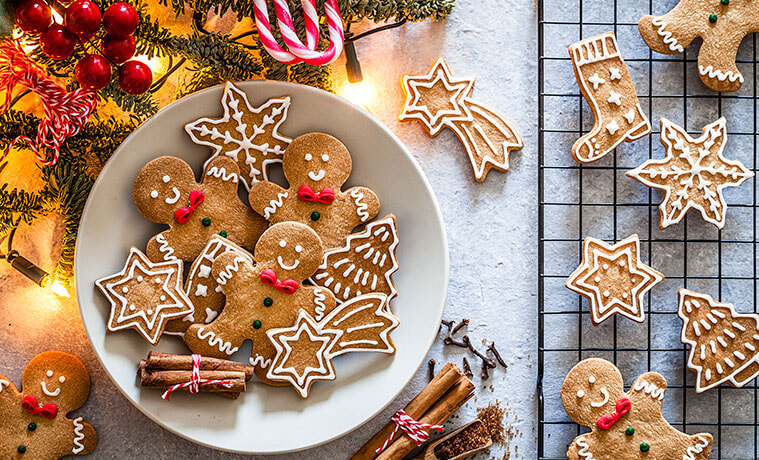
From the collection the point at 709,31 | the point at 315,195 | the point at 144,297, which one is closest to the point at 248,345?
the point at 144,297

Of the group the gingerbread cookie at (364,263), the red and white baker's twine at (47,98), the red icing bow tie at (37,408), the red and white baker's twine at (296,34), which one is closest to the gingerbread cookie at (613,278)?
the gingerbread cookie at (364,263)

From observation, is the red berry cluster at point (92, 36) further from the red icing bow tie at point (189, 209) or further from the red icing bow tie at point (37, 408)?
the red icing bow tie at point (37, 408)

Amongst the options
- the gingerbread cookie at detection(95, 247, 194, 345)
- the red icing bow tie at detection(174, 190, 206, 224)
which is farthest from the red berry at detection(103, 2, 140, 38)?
the gingerbread cookie at detection(95, 247, 194, 345)

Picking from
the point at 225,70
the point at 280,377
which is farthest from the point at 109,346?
the point at 225,70

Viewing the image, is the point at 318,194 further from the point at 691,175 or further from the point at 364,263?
the point at 691,175

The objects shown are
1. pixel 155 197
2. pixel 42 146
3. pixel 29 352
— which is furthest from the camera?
pixel 29 352

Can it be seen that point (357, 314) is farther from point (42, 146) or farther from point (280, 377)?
point (42, 146)
